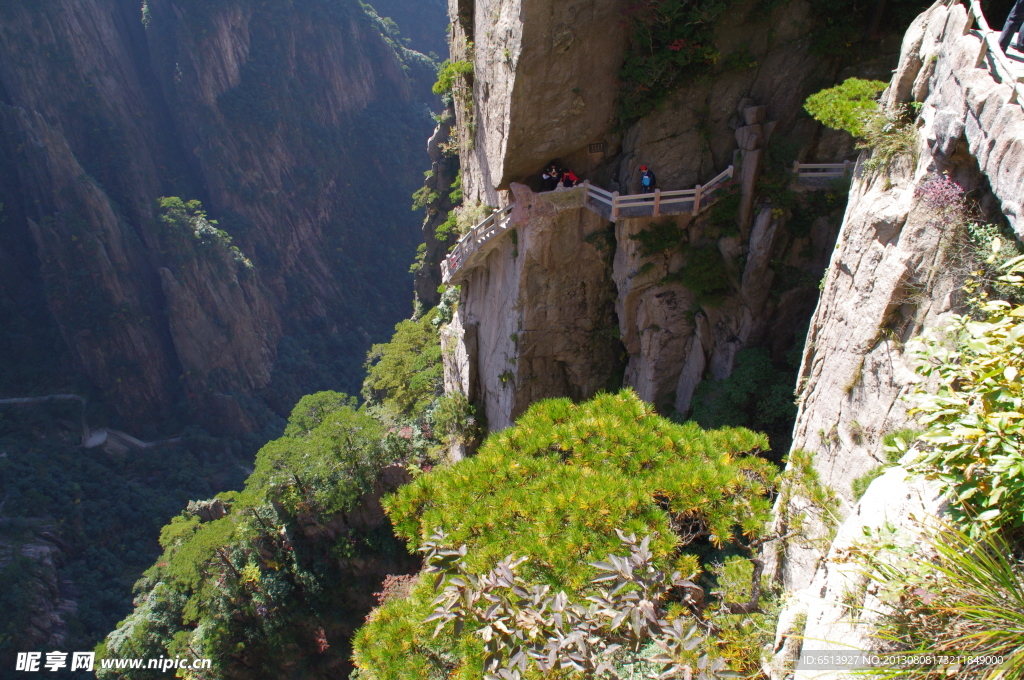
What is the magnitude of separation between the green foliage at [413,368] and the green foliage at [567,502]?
17155 millimetres

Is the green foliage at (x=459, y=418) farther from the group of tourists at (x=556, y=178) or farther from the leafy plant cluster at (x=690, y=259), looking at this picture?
the leafy plant cluster at (x=690, y=259)

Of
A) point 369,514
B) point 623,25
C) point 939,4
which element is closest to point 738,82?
point 623,25

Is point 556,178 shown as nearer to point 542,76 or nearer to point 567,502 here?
point 542,76

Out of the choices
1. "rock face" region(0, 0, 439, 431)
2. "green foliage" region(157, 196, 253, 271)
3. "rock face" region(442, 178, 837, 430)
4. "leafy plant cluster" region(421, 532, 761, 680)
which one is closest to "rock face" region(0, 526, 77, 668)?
"rock face" region(0, 0, 439, 431)

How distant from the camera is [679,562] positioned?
558 centimetres

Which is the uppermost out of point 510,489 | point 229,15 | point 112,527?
point 229,15

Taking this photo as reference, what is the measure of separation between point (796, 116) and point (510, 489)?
10807 millimetres

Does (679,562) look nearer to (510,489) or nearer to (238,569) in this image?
(510,489)

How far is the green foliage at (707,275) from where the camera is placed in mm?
13297

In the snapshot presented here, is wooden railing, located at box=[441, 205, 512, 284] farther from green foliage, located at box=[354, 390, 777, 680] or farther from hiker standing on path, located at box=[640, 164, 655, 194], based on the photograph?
green foliage, located at box=[354, 390, 777, 680]

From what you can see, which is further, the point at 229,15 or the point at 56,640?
the point at 229,15

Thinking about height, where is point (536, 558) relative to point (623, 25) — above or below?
below

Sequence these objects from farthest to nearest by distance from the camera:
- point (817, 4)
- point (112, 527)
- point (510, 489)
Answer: point (112, 527) → point (817, 4) → point (510, 489)

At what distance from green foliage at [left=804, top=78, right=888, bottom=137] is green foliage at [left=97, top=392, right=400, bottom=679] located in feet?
59.4
